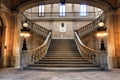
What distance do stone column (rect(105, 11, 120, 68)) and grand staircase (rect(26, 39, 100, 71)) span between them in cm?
187

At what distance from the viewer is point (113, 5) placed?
1161 cm

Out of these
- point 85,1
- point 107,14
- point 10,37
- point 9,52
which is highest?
point 85,1

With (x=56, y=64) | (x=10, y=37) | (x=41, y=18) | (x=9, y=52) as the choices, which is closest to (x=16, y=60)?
(x=9, y=52)

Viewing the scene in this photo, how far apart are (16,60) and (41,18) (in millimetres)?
10121

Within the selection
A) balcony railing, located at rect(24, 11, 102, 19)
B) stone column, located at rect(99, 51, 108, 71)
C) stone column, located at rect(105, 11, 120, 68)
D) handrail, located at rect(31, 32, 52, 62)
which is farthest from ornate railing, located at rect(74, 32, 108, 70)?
balcony railing, located at rect(24, 11, 102, 19)

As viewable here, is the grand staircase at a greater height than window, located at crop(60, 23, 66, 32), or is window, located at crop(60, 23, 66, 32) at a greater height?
window, located at crop(60, 23, 66, 32)

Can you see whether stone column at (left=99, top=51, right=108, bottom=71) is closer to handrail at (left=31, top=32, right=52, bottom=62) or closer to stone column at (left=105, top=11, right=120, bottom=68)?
stone column at (left=105, top=11, right=120, bottom=68)

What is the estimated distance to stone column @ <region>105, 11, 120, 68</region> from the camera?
11.1 metres

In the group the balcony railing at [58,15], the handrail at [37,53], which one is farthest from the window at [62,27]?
the handrail at [37,53]

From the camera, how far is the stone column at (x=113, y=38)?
11.1 m

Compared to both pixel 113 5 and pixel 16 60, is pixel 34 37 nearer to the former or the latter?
pixel 16 60

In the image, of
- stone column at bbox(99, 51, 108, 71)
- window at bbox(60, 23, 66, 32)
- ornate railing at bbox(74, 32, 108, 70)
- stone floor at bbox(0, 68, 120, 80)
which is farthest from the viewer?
window at bbox(60, 23, 66, 32)

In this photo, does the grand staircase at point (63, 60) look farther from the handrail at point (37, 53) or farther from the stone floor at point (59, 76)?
the stone floor at point (59, 76)

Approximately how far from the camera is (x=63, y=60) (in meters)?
11.0
